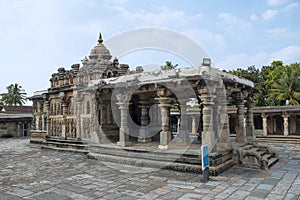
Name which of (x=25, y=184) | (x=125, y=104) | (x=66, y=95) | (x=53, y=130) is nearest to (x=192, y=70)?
(x=125, y=104)

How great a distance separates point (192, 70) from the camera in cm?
792

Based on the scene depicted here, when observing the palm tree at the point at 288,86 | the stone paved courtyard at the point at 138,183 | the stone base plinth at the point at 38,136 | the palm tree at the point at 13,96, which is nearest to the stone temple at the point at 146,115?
the stone paved courtyard at the point at 138,183

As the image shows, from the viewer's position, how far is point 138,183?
687cm

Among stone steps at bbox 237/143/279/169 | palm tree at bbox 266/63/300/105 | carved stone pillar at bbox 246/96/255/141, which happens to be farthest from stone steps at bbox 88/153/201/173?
palm tree at bbox 266/63/300/105

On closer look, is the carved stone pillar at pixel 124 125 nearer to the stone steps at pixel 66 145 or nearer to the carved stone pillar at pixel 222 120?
the stone steps at pixel 66 145

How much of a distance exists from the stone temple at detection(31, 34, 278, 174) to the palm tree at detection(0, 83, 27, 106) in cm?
4004

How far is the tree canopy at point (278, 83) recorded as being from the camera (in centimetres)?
2598

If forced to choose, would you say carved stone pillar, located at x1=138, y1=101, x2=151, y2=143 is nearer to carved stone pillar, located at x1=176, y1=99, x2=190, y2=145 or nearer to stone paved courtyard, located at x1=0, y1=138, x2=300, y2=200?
carved stone pillar, located at x1=176, y1=99, x2=190, y2=145

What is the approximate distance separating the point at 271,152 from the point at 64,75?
36.7ft

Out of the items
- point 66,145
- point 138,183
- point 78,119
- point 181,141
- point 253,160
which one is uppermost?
point 78,119

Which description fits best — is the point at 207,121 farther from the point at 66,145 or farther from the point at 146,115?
the point at 66,145

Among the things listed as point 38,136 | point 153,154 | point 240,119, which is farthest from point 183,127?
point 38,136

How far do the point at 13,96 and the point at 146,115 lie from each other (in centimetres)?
4611

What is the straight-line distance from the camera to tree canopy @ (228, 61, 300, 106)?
2598cm
